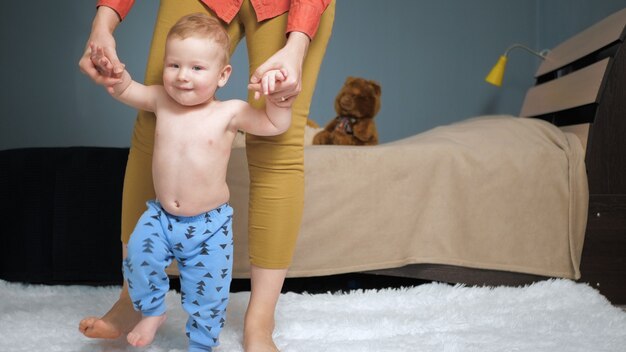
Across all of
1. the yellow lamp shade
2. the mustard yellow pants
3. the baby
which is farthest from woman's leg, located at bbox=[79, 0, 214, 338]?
the yellow lamp shade

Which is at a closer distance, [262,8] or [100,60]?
[100,60]

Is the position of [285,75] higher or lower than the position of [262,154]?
higher

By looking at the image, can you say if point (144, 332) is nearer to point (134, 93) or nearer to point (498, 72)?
point (134, 93)

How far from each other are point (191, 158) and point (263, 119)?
0.13 metres

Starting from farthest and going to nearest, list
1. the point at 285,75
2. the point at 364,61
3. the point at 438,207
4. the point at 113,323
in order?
the point at 364,61 → the point at 438,207 → the point at 113,323 → the point at 285,75

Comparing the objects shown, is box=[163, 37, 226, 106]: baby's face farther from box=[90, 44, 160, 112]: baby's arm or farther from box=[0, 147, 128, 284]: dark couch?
box=[0, 147, 128, 284]: dark couch

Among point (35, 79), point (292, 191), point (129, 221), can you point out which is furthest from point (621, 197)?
point (35, 79)

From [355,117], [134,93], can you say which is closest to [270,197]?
[134,93]

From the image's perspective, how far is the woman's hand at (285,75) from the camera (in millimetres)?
981

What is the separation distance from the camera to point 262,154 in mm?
1170

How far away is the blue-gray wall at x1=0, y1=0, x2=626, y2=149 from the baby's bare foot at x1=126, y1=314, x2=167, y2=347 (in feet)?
7.17

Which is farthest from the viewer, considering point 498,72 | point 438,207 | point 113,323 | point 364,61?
point 364,61

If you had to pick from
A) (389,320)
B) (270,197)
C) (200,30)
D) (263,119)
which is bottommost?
(389,320)

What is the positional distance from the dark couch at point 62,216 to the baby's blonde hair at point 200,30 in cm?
77
